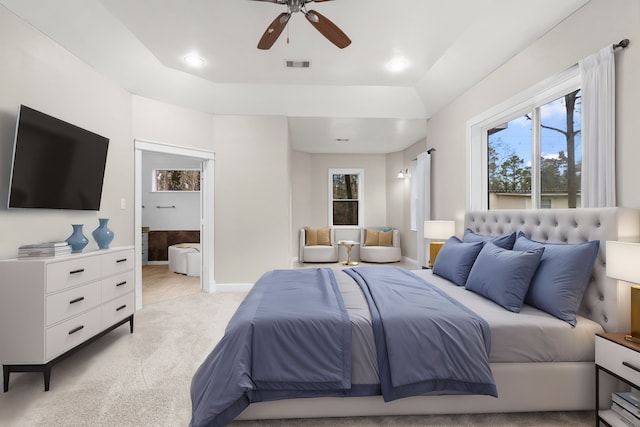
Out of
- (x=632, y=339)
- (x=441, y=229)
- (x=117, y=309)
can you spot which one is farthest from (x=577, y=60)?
(x=117, y=309)

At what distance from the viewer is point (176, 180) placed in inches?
269

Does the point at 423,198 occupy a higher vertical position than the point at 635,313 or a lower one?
higher

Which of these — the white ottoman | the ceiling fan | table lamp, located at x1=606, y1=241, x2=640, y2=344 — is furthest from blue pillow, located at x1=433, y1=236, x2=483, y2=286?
the white ottoman

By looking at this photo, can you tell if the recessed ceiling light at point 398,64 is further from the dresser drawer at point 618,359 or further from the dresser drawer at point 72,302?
the dresser drawer at point 72,302

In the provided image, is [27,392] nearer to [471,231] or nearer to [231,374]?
[231,374]

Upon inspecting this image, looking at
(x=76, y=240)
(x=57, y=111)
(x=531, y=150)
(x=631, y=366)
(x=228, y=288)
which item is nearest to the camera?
(x=631, y=366)

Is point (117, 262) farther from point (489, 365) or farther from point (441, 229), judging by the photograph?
point (441, 229)

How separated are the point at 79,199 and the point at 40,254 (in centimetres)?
75

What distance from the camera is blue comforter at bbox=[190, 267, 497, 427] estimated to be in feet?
5.13

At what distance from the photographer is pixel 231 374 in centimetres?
155

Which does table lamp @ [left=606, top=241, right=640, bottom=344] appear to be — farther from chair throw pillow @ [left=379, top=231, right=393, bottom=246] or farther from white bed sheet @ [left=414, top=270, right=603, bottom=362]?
chair throw pillow @ [left=379, top=231, right=393, bottom=246]

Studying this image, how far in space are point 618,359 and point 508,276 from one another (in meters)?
0.63

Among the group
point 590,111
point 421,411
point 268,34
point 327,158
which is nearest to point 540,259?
point 590,111

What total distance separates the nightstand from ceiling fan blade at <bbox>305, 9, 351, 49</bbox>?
2.53 metres
